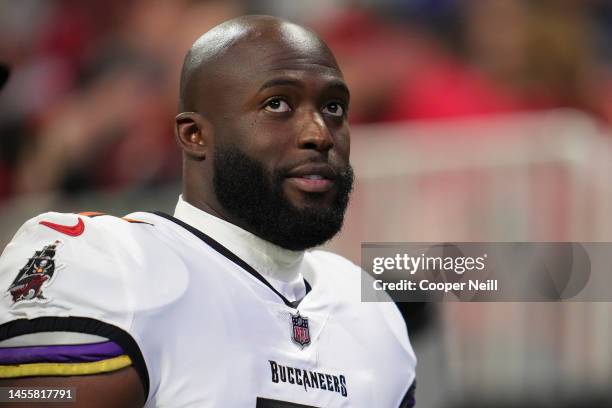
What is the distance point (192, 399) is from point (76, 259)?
13.4 inches

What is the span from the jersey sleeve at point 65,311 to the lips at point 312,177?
426mm

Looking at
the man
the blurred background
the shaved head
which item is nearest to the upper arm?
the man

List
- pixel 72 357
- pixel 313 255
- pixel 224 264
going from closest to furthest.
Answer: pixel 72 357 → pixel 224 264 → pixel 313 255

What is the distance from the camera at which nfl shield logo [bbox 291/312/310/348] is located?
2494 millimetres

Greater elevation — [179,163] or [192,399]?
[179,163]

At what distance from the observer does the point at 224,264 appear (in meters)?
2.49

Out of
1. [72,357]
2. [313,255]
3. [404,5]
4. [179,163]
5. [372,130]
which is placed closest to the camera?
[72,357]

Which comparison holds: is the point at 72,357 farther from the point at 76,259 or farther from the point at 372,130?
the point at 372,130

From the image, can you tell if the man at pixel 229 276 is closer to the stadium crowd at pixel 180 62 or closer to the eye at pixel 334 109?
the eye at pixel 334 109

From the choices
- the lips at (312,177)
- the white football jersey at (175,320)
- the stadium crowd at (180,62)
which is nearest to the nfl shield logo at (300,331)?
the white football jersey at (175,320)

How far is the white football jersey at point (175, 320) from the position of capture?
7.05 ft

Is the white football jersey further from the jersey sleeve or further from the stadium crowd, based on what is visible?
the stadium crowd

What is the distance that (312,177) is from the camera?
2518mm

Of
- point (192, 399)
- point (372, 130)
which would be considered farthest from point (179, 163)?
point (192, 399)
